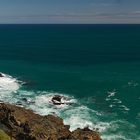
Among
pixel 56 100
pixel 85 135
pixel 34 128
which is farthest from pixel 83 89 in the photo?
pixel 85 135

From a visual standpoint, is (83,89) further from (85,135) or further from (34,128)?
(85,135)

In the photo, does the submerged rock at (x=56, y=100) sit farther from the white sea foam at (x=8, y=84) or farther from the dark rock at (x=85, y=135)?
the dark rock at (x=85, y=135)

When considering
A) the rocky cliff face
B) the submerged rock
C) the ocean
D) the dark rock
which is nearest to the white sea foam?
the ocean

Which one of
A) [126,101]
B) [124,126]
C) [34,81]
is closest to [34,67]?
[34,81]

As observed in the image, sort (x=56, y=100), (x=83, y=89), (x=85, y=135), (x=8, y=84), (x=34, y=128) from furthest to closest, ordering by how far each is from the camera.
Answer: (x=8, y=84) → (x=83, y=89) → (x=56, y=100) → (x=34, y=128) → (x=85, y=135)

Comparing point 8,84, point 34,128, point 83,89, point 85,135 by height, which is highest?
point 34,128

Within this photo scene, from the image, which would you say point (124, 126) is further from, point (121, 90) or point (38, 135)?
point (121, 90)

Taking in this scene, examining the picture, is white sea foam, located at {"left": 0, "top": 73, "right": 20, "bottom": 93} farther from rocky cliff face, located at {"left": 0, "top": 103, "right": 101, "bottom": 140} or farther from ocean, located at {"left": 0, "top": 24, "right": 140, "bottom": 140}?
A: rocky cliff face, located at {"left": 0, "top": 103, "right": 101, "bottom": 140}

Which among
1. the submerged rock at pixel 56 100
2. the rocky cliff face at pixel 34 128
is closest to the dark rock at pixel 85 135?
the rocky cliff face at pixel 34 128
